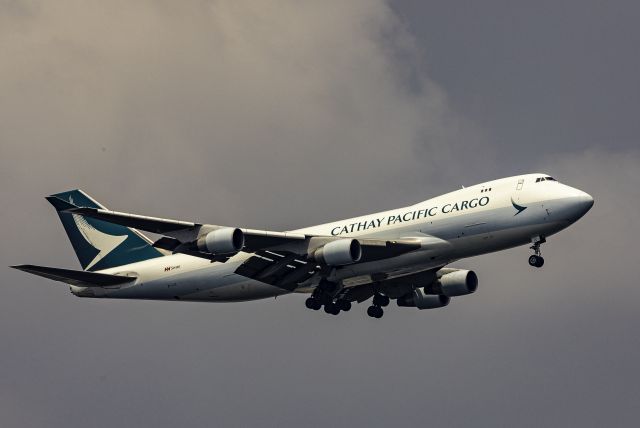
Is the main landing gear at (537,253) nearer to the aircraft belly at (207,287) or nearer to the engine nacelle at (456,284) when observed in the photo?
the engine nacelle at (456,284)

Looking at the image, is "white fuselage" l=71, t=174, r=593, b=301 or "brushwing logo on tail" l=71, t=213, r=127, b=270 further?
"brushwing logo on tail" l=71, t=213, r=127, b=270

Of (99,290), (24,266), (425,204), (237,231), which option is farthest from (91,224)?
(425,204)

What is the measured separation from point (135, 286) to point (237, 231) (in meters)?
12.1

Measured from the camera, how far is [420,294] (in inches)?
3191

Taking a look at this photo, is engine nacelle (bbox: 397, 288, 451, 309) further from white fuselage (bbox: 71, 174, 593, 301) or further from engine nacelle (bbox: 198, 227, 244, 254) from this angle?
engine nacelle (bbox: 198, 227, 244, 254)

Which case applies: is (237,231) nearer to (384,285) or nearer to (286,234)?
(286,234)

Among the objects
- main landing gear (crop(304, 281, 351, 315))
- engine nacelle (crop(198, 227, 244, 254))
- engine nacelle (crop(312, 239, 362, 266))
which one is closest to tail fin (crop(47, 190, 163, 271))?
main landing gear (crop(304, 281, 351, 315))

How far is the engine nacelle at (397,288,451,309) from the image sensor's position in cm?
8112

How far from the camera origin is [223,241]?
68750 mm

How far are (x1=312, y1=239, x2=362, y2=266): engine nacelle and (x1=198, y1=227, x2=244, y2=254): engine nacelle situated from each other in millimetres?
4542

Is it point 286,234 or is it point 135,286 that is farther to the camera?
point 135,286

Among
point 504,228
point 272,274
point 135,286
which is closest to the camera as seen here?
point 504,228

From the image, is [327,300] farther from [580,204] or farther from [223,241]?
[580,204]

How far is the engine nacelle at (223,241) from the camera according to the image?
6875 cm
